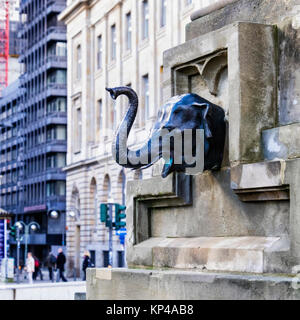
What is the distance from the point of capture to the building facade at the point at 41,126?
8431 centimetres

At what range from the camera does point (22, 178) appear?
96375 mm

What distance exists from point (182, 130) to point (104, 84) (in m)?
56.1

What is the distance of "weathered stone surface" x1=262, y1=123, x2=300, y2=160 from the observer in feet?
21.7

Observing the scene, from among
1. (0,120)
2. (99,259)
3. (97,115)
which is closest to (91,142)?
(97,115)

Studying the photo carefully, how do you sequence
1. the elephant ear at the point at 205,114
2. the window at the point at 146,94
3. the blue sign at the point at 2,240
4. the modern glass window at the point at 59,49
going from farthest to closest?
the modern glass window at the point at 59,49 < the window at the point at 146,94 < the blue sign at the point at 2,240 < the elephant ear at the point at 205,114

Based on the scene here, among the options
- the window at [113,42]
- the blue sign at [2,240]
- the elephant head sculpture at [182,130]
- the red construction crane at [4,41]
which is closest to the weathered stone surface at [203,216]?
the elephant head sculpture at [182,130]

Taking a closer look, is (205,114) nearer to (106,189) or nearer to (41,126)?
(106,189)

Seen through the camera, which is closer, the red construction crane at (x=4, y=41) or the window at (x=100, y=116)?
the window at (x=100, y=116)

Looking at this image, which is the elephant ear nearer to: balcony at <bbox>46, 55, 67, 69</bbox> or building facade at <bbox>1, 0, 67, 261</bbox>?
building facade at <bbox>1, 0, 67, 261</bbox>

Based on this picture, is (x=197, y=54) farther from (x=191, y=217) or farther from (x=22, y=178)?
(x=22, y=178)

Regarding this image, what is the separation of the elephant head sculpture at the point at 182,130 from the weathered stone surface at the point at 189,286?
0.75m

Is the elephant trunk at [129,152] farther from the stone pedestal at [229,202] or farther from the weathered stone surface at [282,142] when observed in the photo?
the weathered stone surface at [282,142]

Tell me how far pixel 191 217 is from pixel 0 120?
100 m

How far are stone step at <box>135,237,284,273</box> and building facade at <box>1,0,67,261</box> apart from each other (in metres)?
71.8
